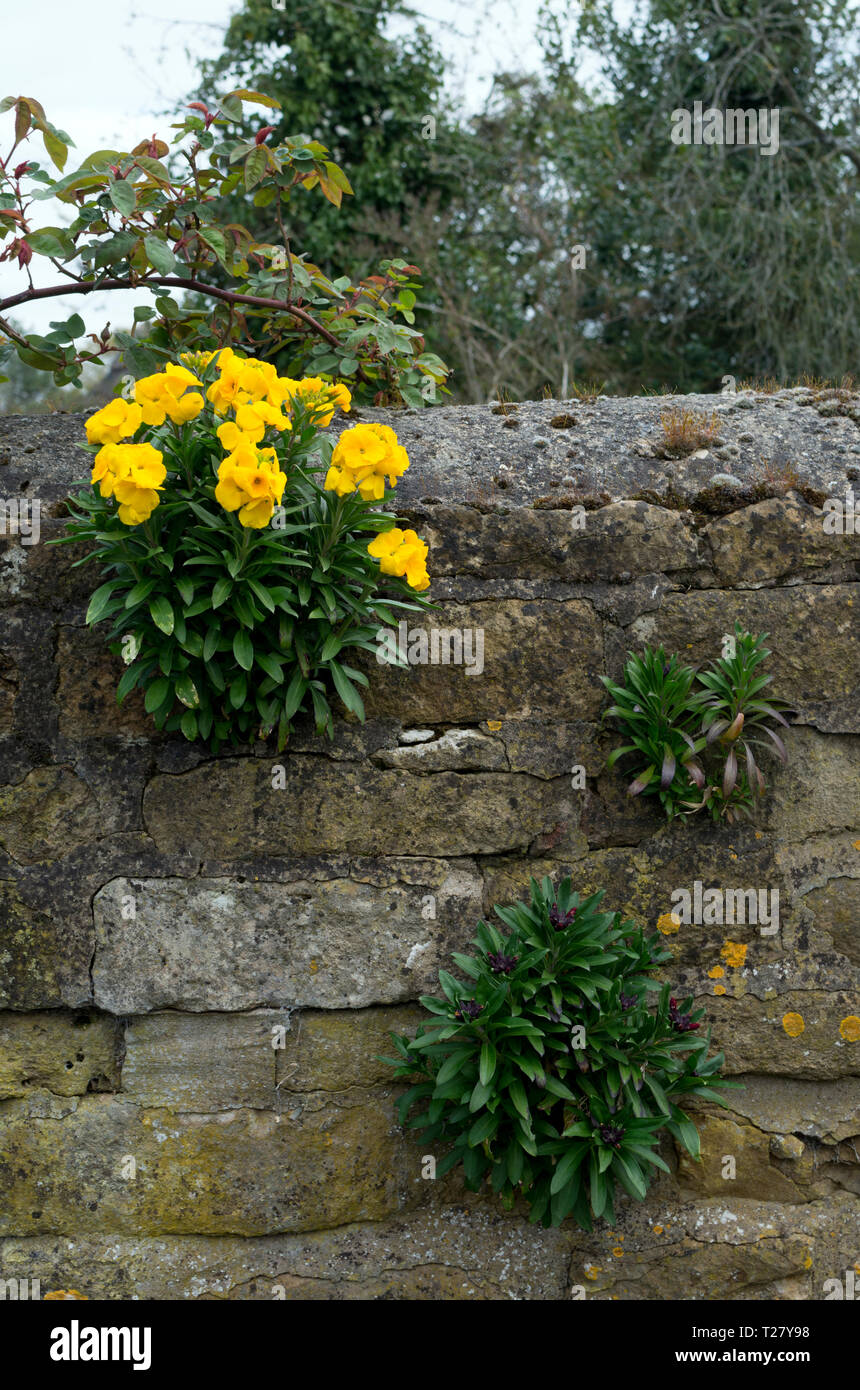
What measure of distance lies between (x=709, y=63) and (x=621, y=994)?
7570mm

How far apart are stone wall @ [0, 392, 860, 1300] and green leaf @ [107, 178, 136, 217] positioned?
70 cm

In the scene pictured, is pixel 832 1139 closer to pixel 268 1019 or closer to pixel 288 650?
pixel 268 1019

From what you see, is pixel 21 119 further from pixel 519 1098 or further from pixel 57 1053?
pixel 519 1098

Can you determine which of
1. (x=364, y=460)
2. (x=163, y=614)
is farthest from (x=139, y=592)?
(x=364, y=460)

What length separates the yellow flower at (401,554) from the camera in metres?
2.45

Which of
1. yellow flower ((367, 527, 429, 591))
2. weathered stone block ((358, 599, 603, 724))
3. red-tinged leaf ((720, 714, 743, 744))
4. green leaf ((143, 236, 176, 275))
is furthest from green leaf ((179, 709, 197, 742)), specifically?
red-tinged leaf ((720, 714, 743, 744))

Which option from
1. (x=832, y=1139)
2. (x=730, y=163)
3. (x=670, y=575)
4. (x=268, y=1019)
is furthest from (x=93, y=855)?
(x=730, y=163)

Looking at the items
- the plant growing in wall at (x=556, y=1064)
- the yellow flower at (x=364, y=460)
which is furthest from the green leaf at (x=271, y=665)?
the plant growing in wall at (x=556, y=1064)

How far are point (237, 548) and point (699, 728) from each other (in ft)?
4.02

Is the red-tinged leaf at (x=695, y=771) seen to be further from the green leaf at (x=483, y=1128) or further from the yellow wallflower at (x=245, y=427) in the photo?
the yellow wallflower at (x=245, y=427)

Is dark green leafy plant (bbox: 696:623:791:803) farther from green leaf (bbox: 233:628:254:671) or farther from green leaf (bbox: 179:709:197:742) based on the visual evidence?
green leaf (bbox: 179:709:197:742)

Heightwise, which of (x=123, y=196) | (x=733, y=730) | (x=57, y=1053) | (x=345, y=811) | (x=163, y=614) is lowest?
(x=57, y=1053)

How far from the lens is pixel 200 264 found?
3037mm

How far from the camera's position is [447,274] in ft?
26.2
